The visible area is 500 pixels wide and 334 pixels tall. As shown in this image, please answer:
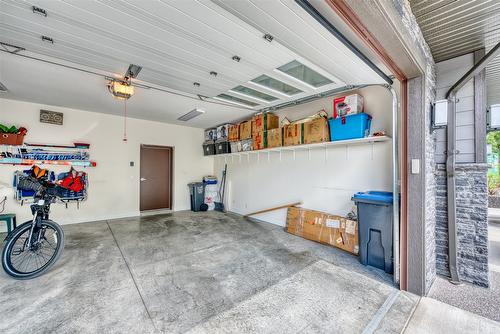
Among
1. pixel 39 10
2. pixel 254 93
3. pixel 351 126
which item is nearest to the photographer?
pixel 39 10

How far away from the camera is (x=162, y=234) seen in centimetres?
418

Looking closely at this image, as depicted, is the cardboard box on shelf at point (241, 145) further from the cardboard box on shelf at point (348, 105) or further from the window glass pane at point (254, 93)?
the cardboard box on shelf at point (348, 105)

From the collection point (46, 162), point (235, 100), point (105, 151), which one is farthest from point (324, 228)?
point (46, 162)

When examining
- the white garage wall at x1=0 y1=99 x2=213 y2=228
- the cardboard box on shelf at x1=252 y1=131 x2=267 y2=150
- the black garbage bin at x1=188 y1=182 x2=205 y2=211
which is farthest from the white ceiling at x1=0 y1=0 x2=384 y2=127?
the black garbage bin at x1=188 y1=182 x2=205 y2=211

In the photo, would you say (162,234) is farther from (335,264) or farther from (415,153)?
(415,153)

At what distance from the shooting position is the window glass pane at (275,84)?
3.13 m

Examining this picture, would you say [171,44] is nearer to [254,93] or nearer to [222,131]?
[254,93]

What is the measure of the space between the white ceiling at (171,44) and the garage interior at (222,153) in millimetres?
17

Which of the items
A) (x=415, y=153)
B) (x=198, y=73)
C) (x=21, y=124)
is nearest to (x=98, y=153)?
(x=21, y=124)

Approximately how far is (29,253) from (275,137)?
4.30m

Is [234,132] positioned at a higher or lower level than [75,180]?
higher

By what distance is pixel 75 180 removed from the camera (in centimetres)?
474

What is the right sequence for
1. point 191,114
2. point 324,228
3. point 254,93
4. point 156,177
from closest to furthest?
point 324,228
point 254,93
point 191,114
point 156,177

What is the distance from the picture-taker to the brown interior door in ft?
19.8
